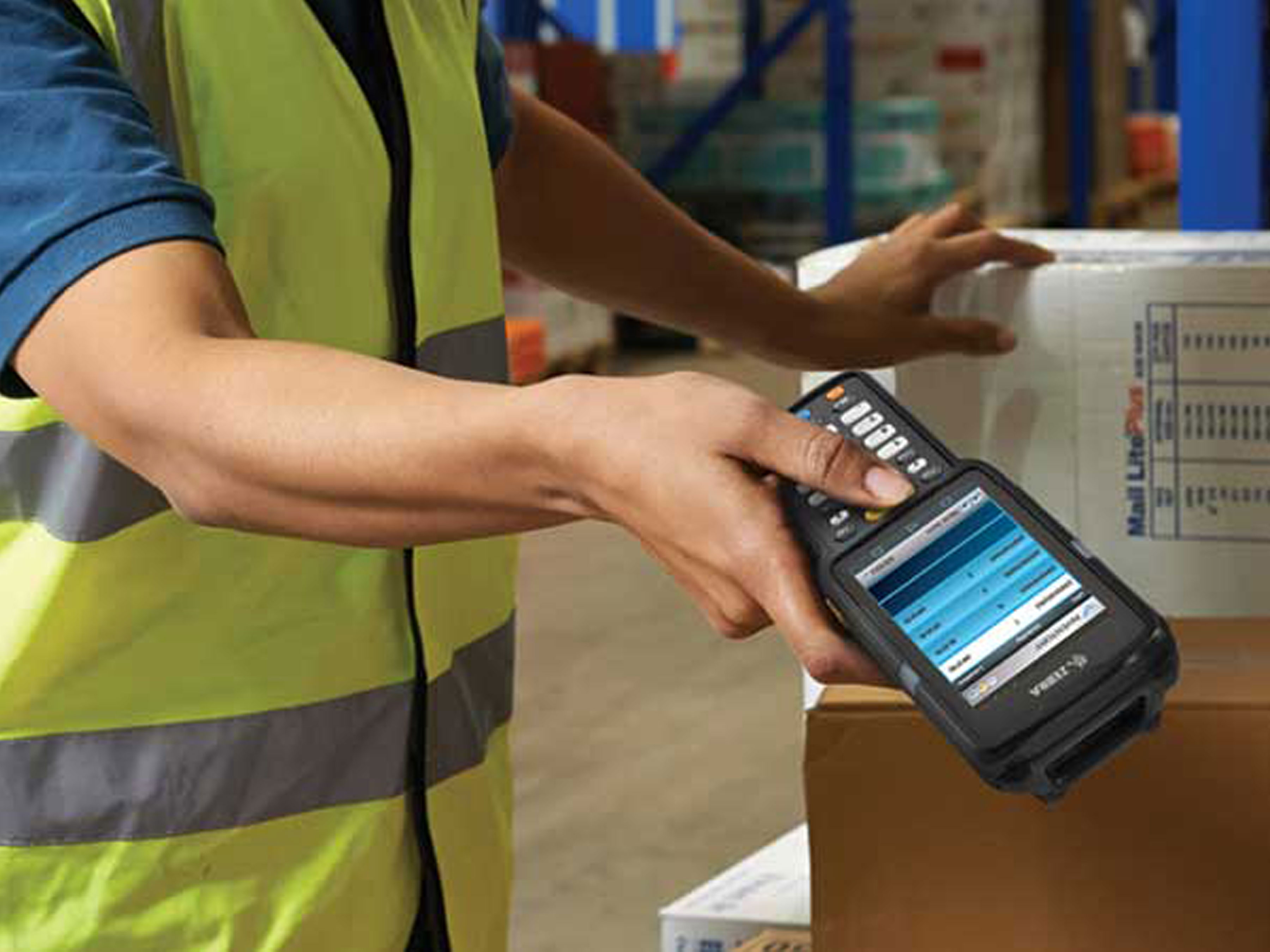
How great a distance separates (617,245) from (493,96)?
7.3 inches

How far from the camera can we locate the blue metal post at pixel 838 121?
9344 millimetres

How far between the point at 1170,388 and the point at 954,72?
814cm

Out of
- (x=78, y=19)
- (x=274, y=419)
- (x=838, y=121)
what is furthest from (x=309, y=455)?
(x=838, y=121)

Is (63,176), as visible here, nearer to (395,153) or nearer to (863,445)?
(395,153)

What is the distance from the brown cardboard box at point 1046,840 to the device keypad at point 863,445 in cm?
31

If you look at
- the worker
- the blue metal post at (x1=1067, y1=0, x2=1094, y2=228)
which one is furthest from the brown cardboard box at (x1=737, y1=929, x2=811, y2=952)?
the blue metal post at (x1=1067, y1=0, x2=1094, y2=228)

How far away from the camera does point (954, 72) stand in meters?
9.84

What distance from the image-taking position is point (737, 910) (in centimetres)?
216

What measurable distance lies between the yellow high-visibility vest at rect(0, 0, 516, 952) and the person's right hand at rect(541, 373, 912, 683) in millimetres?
421

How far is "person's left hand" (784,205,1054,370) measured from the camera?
193 centimetres

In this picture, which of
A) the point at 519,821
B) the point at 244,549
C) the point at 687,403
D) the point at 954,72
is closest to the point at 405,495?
the point at 687,403


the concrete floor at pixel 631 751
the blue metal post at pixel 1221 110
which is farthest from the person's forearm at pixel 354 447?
the concrete floor at pixel 631 751

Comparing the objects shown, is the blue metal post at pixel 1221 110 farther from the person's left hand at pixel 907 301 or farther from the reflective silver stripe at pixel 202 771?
the reflective silver stripe at pixel 202 771

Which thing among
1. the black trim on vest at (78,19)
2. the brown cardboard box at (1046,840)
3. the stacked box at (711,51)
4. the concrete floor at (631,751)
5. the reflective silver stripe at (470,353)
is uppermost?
the black trim on vest at (78,19)
